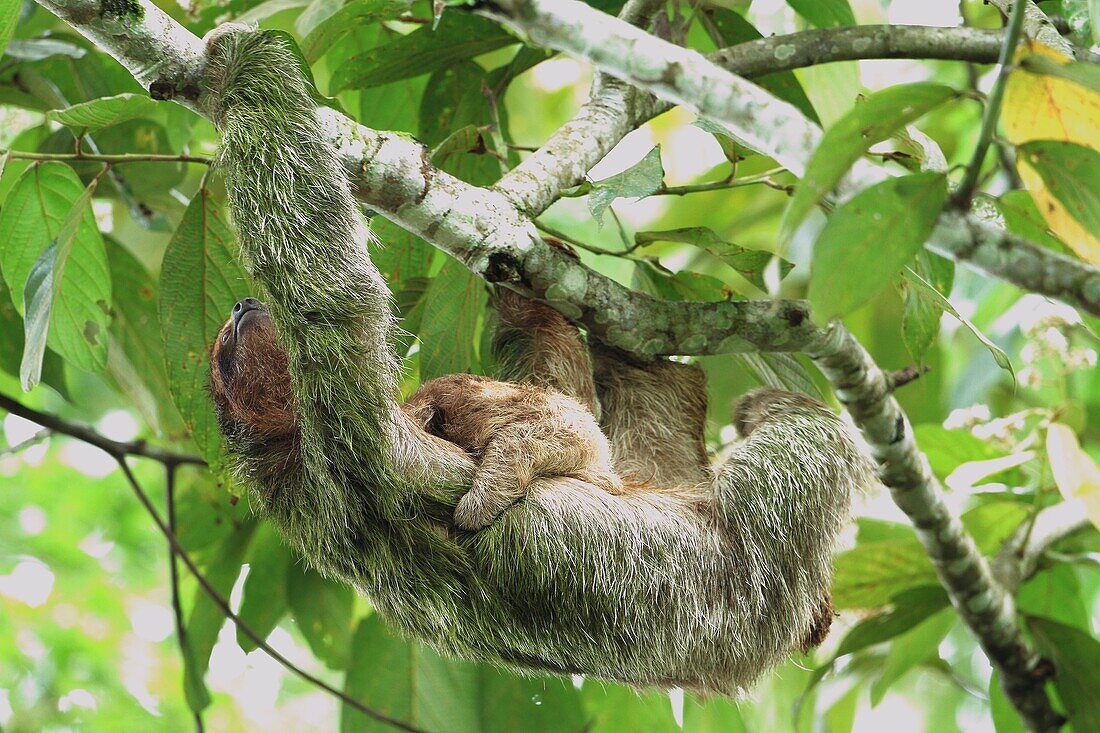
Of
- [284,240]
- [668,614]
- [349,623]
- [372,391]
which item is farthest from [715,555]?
[349,623]

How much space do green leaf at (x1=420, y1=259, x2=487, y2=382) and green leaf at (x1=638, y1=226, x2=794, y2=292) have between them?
766 mm

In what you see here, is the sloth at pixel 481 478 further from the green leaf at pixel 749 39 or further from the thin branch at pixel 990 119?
the thin branch at pixel 990 119

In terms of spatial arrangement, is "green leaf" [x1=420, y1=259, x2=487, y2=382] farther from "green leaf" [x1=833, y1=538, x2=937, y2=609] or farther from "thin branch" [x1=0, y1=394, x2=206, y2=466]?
"green leaf" [x1=833, y1=538, x2=937, y2=609]

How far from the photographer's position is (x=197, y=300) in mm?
4730

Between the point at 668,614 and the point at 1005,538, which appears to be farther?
the point at 1005,538

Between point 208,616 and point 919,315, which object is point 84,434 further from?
point 919,315

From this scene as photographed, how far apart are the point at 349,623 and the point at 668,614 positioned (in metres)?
2.55

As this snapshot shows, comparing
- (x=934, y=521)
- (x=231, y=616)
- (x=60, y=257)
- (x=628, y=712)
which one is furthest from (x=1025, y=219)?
(x=231, y=616)

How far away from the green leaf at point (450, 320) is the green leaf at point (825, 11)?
7.04 ft

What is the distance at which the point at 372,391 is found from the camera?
405cm

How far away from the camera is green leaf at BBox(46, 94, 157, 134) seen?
3734mm

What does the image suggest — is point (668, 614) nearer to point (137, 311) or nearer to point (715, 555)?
point (715, 555)

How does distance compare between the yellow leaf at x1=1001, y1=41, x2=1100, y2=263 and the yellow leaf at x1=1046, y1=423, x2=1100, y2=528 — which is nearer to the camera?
the yellow leaf at x1=1001, y1=41, x2=1100, y2=263

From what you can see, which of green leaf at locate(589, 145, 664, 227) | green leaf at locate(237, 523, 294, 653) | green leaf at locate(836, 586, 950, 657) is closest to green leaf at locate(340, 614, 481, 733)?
green leaf at locate(237, 523, 294, 653)
